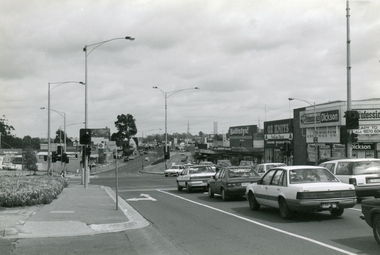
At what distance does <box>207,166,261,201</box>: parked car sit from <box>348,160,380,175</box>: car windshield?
4199 mm

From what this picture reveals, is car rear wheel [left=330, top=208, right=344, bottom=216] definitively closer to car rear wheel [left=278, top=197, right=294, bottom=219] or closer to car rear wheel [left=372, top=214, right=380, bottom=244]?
car rear wheel [left=278, top=197, right=294, bottom=219]

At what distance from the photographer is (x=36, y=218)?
12758mm

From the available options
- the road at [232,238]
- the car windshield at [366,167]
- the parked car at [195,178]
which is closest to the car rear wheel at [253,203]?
the road at [232,238]

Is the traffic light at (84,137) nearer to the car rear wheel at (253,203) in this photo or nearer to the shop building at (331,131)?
the car rear wheel at (253,203)

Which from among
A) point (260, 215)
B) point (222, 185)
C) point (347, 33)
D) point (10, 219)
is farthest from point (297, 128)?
point (10, 219)

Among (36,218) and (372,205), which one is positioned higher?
(372,205)

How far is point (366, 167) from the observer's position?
15328 millimetres

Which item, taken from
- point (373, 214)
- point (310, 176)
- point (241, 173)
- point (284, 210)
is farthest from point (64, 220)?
point (373, 214)

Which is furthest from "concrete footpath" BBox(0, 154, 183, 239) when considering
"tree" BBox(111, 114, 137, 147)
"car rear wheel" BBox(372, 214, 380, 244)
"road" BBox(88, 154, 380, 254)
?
"tree" BBox(111, 114, 137, 147)

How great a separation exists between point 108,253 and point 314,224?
216 inches

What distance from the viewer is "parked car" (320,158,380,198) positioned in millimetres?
14922

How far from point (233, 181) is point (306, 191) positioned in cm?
668

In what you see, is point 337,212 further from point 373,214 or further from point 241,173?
point 241,173

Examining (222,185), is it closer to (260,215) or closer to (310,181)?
(260,215)
